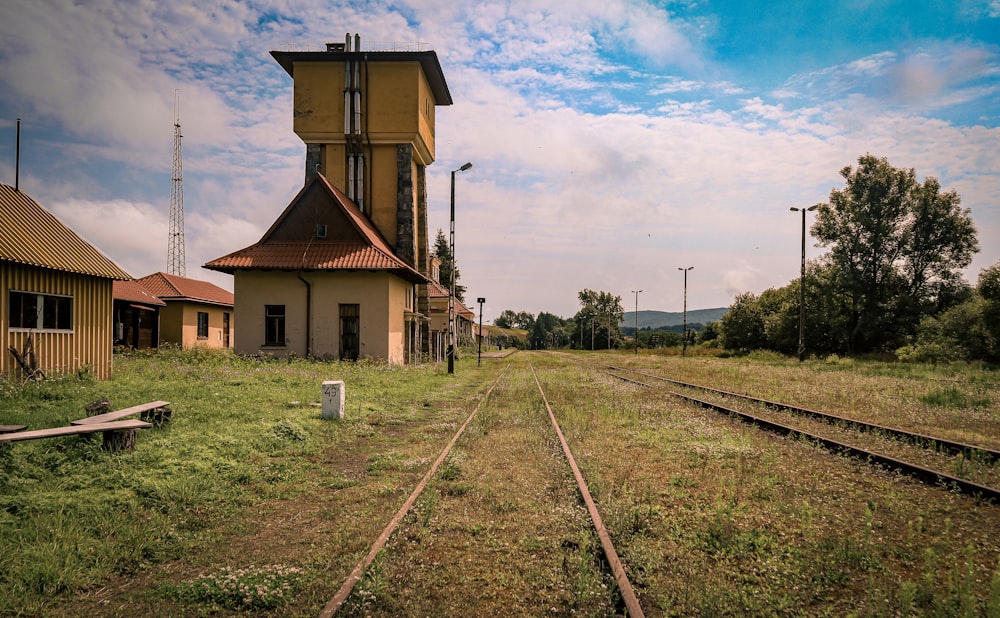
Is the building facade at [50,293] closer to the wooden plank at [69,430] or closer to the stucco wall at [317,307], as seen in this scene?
the wooden plank at [69,430]

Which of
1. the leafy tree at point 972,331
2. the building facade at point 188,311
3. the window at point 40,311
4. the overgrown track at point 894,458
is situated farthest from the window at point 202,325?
the leafy tree at point 972,331

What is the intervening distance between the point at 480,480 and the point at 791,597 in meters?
3.55

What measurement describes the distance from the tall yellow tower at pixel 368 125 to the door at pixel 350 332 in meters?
5.95

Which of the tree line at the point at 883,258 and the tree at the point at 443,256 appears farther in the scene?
the tree at the point at 443,256

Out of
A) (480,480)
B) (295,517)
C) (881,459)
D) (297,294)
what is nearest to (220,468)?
(295,517)

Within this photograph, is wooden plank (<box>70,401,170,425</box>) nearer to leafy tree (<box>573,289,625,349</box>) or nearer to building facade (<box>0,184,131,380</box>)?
building facade (<box>0,184,131,380</box>)

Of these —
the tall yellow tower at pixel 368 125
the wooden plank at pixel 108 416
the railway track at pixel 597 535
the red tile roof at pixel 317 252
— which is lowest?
the railway track at pixel 597 535

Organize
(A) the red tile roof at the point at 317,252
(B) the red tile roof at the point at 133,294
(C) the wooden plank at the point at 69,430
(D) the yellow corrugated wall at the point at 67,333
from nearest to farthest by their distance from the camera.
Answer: (C) the wooden plank at the point at 69,430
(D) the yellow corrugated wall at the point at 67,333
(A) the red tile roof at the point at 317,252
(B) the red tile roof at the point at 133,294

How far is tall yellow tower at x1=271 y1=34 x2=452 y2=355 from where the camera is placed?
29125 mm

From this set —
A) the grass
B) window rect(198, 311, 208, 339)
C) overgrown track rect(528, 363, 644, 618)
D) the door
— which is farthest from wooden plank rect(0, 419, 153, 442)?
window rect(198, 311, 208, 339)

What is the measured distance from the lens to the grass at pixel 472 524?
12.5 feet

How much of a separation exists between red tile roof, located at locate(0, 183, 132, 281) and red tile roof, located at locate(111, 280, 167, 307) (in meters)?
12.7

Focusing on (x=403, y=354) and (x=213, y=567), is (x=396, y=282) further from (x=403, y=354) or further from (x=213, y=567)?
(x=213, y=567)

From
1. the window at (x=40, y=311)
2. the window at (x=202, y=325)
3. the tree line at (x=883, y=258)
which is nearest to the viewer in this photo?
the window at (x=40, y=311)
